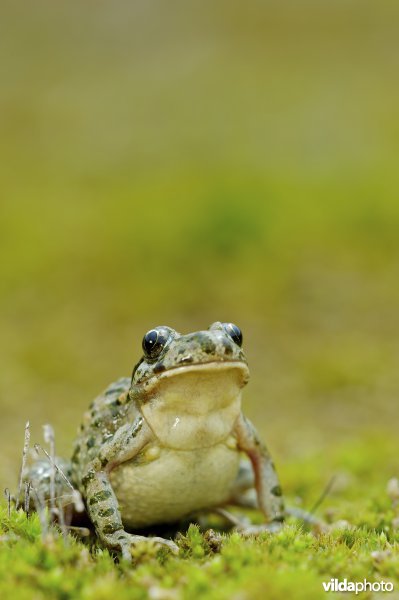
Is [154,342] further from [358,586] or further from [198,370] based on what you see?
[358,586]

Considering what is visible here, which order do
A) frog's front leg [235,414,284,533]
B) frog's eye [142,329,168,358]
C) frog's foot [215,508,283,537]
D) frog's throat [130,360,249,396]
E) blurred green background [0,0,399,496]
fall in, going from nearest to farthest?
frog's throat [130,360,249,396] → frog's eye [142,329,168,358] → frog's foot [215,508,283,537] → frog's front leg [235,414,284,533] → blurred green background [0,0,399,496]

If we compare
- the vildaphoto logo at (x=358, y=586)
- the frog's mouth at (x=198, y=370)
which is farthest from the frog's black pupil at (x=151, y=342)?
the vildaphoto logo at (x=358, y=586)

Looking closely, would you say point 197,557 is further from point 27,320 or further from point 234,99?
point 234,99

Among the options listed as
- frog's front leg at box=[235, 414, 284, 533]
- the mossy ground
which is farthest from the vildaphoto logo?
frog's front leg at box=[235, 414, 284, 533]

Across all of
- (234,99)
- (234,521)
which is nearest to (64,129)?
(234,99)

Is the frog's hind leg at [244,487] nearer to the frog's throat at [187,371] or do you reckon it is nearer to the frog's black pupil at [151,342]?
the frog's throat at [187,371]

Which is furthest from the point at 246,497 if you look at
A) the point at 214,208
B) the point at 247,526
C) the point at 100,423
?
the point at 214,208

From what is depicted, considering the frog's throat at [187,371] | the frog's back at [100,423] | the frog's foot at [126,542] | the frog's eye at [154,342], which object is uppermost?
the frog's eye at [154,342]

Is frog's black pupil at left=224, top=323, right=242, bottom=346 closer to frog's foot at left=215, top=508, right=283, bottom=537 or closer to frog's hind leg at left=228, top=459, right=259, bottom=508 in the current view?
frog's foot at left=215, top=508, right=283, bottom=537
